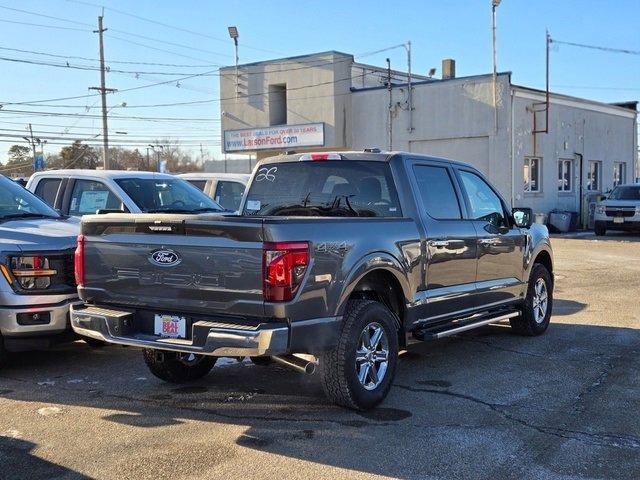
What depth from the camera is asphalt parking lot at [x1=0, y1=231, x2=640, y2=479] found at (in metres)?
4.38

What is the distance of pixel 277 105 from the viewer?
31078 mm

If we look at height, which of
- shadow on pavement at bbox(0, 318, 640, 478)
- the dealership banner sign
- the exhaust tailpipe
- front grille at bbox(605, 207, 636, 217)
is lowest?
shadow on pavement at bbox(0, 318, 640, 478)

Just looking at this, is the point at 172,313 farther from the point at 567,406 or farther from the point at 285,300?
the point at 567,406

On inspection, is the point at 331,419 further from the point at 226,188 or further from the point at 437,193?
the point at 226,188

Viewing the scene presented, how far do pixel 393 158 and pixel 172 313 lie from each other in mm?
2376

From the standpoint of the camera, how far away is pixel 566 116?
2711 cm

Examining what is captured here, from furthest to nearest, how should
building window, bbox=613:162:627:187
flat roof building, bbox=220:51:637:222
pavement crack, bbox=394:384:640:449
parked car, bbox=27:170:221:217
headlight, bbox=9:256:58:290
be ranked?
building window, bbox=613:162:627:187 → flat roof building, bbox=220:51:637:222 → parked car, bbox=27:170:221:217 → headlight, bbox=9:256:58:290 → pavement crack, bbox=394:384:640:449

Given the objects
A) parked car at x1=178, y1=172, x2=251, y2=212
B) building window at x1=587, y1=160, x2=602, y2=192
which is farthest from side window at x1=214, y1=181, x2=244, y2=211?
building window at x1=587, y1=160, x2=602, y2=192

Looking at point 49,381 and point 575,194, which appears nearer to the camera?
point 49,381

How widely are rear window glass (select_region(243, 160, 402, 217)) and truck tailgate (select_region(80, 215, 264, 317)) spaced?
5.04 ft

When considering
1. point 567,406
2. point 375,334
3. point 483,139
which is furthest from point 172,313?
point 483,139

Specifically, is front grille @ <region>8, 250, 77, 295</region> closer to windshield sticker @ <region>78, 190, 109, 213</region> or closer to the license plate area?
the license plate area

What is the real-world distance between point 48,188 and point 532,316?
6385 millimetres

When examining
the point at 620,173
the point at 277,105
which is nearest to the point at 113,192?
the point at 277,105
